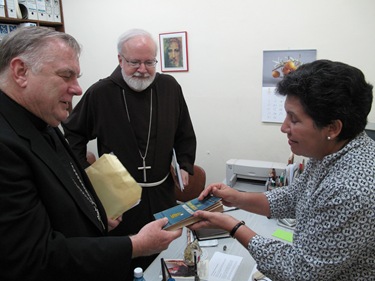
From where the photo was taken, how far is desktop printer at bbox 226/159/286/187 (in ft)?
8.00

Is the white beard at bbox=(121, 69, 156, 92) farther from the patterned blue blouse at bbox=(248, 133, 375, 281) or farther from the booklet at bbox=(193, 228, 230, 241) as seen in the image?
the patterned blue blouse at bbox=(248, 133, 375, 281)

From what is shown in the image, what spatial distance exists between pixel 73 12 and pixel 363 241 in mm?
3837

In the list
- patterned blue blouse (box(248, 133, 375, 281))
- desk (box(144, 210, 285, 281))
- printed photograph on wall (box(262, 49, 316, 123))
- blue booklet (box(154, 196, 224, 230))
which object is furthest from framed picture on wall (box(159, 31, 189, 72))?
patterned blue blouse (box(248, 133, 375, 281))

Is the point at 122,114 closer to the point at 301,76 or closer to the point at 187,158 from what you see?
the point at 187,158

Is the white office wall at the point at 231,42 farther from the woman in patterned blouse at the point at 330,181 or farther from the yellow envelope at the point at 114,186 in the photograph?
→ the yellow envelope at the point at 114,186

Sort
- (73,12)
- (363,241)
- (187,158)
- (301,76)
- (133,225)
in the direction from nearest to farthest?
1. (363,241)
2. (301,76)
3. (133,225)
4. (187,158)
5. (73,12)

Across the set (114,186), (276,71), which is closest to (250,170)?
(276,71)

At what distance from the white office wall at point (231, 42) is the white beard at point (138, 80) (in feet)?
3.95

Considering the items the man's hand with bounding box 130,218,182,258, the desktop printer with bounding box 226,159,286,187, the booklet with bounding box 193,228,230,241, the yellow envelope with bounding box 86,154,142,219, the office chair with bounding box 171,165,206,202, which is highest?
the yellow envelope with bounding box 86,154,142,219

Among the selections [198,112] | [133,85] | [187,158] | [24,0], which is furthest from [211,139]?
[24,0]

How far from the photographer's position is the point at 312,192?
1.03m

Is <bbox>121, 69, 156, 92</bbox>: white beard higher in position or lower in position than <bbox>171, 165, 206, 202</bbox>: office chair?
higher

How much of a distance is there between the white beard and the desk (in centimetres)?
102

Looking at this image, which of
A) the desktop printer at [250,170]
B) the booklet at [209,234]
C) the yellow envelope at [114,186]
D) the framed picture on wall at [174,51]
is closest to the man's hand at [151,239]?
the yellow envelope at [114,186]
